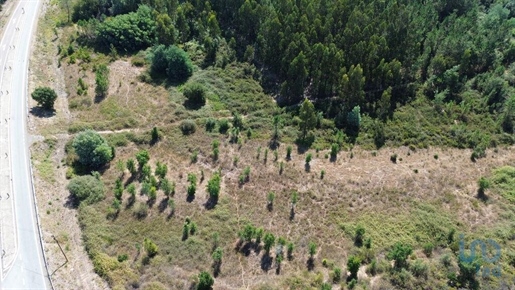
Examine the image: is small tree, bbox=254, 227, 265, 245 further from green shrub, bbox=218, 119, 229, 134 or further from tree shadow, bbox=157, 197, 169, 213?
green shrub, bbox=218, 119, 229, 134

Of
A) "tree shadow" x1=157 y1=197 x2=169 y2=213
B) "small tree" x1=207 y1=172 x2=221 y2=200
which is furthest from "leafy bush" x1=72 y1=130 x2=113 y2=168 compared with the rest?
"small tree" x1=207 y1=172 x2=221 y2=200

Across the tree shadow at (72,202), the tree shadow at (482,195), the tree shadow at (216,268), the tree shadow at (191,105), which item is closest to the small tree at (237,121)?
the tree shadow at (191,105)

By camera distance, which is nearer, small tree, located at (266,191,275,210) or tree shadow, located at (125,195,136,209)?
tree shadow, located at (125,195,136,209)

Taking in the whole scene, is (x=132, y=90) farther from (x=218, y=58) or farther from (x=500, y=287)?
(x=500, y=287)

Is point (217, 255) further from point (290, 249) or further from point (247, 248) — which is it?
point (290, 249)

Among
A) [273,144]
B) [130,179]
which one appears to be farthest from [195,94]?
Result: [130,179]

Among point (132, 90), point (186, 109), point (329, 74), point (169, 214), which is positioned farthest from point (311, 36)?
point (169, 214)

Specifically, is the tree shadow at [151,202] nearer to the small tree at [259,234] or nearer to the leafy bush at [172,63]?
the small tree at [259,234]
